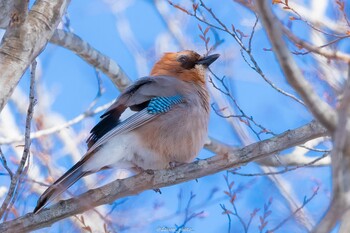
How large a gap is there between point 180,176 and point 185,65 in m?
2.24

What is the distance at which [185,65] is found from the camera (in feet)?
21.1

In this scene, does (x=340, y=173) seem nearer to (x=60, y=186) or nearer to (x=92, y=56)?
(x=60, y=186)

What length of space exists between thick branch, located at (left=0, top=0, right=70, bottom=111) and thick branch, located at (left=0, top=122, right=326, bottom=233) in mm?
724

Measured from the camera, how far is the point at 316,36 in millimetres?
6938

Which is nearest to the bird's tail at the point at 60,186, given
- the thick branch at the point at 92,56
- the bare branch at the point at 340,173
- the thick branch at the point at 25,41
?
the thick branch at the point at 25,41

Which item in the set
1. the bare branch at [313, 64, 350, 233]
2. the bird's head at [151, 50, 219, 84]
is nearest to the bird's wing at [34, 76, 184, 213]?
the bird's head at [151, 50, 219, 84]

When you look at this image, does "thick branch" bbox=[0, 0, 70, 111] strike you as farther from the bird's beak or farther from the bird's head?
the bird's beak

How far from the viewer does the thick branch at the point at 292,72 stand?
241 cm

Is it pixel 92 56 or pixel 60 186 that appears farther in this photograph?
pixel 92 56

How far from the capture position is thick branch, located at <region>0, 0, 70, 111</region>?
12.7ft

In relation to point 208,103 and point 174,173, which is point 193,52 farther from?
point 174,173

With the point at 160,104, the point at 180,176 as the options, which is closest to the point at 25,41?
the point at 180,176

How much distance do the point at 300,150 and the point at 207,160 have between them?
2.93 m

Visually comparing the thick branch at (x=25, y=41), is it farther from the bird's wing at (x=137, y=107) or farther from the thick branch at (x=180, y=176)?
the bird's wing at (x=137, y=107)
